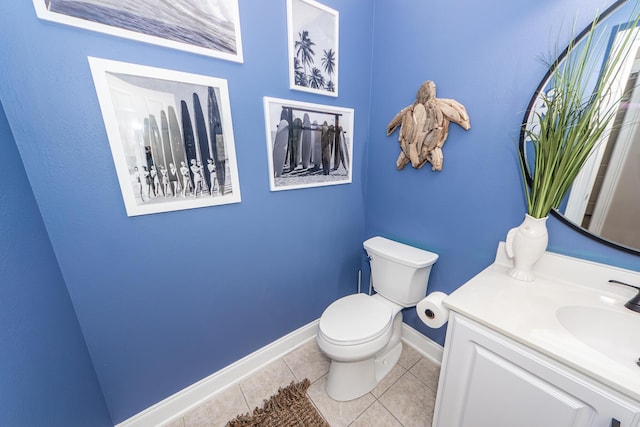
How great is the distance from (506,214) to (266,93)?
1.32 m

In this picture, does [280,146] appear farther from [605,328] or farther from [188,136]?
[605,328]

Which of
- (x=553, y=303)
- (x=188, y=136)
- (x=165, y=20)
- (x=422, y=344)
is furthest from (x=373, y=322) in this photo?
(x=165, y=20)

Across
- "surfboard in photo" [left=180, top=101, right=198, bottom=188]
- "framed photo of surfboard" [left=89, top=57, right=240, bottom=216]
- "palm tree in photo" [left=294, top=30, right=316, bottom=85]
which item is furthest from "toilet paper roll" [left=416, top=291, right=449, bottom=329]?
"palm tree in photo" [left=294, top=30, right=316, bottom=85]

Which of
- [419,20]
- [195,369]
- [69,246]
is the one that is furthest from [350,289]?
[419,20]

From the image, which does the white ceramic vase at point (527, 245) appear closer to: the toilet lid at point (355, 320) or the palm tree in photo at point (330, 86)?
the toilet lid at point (355, 320)

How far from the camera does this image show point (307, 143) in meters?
1.35

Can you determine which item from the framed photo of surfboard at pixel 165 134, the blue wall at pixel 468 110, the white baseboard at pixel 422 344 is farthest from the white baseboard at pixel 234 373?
the framed photo of surfboard at pixel 165 134

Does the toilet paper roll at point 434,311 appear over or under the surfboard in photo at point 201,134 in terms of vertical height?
under

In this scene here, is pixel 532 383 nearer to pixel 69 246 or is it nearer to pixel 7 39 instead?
pixel 69 246

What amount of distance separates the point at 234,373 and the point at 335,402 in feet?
2.01

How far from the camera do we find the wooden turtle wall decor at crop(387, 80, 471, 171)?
46.3 inches

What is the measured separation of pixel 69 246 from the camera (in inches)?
33.9

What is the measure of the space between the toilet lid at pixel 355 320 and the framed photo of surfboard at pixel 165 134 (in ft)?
2.82

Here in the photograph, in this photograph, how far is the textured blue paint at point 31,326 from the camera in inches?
22.5
